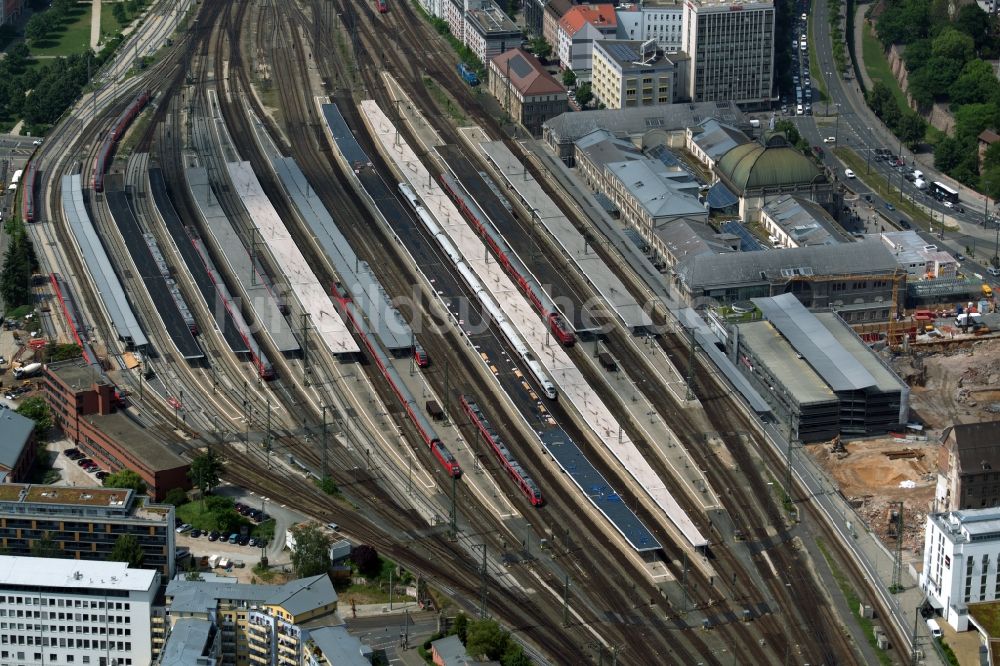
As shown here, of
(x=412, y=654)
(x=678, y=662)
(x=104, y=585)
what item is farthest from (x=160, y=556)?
(x=678, y=662)

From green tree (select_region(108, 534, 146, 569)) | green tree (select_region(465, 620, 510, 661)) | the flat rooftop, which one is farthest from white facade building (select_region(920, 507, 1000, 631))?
green tree (select_region(108, 534, 146, 569))

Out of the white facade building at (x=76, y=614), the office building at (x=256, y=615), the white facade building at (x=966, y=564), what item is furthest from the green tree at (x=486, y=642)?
the white facade building at (x=966, y=564)

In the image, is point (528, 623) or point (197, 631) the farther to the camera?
point (528, 623)

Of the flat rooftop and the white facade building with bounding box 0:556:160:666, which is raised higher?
the flat rooftop

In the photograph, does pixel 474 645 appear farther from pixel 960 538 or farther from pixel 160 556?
pixel 960 538

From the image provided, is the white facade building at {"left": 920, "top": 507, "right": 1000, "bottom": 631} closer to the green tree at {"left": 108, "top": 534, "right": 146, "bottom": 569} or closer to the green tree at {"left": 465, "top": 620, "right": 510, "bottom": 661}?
the green tree at {"left": 465, "top": 620, "right": 510, "bottom": 661}

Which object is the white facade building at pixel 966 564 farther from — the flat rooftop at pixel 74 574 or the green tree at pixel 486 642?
the flat rooftop at pixel 74 574
